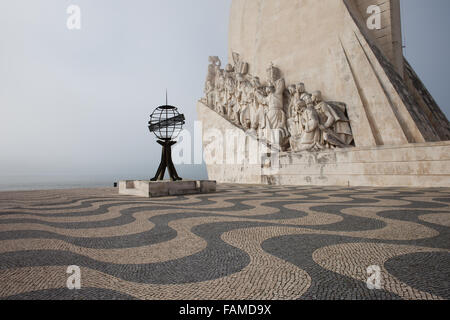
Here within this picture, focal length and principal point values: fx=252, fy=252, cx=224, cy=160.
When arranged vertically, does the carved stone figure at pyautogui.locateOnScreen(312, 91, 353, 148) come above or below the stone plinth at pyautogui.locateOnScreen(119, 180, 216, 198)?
above

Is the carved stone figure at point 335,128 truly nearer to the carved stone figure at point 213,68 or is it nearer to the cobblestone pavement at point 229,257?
the cobblestone pavement at point 229,257

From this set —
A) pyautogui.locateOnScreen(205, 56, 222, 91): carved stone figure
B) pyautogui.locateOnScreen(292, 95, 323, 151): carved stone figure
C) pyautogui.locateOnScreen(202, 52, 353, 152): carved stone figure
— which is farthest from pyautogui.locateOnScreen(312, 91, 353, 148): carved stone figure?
pyautogui.locateOnScreen(205, 56, 222, 91): carved stone figure

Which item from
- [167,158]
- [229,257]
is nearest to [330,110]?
[167,158]

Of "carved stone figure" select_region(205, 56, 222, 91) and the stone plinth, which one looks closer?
the stone plinth

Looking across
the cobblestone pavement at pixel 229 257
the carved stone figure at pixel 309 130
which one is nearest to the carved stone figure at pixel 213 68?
the carved stone figure at pixel 309 130

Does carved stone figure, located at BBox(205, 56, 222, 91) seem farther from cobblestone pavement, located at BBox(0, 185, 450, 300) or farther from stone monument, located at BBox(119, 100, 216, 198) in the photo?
cobblestone pavement, located at BBox(0, 185, 450, 300)

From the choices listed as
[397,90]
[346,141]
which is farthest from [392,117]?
[346,141]

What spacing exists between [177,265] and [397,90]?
7.81 metres

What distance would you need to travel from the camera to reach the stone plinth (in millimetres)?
4797

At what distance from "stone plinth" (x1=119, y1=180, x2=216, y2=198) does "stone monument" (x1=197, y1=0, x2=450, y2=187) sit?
3.89 meters

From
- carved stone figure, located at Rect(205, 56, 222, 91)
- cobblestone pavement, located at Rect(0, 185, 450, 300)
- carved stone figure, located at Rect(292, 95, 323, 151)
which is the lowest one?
cobblestone pavement, located at Rect(0, 185, 450, 300)

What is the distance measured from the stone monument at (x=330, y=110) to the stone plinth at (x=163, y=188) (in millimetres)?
3887

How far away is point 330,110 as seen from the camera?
7730mm

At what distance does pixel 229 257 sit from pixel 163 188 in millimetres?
3753
